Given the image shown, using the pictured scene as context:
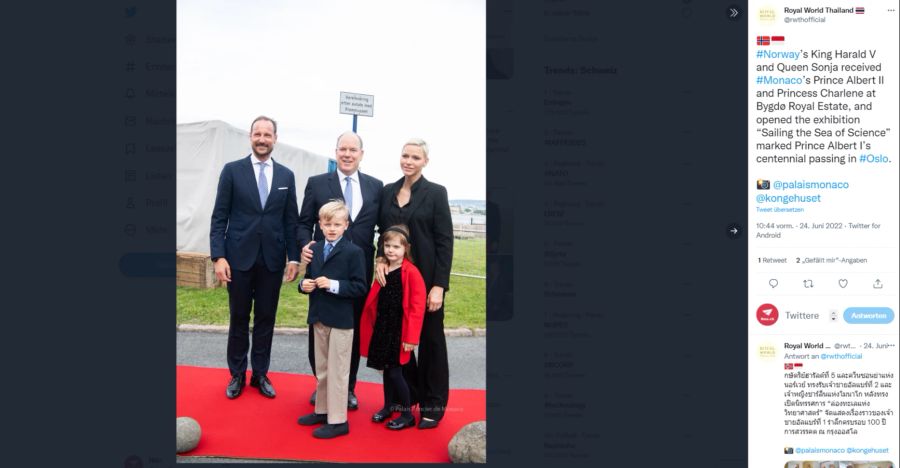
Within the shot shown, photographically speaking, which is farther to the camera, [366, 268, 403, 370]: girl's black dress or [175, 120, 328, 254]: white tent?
[175, 120, 328, 254]: white tent

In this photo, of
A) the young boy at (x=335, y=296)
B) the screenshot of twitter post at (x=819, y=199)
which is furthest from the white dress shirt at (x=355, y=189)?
the screenshot of twitter post at (x=819, y=199)

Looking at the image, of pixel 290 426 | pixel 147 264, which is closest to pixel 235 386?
pixel 290 426

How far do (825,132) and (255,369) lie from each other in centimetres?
356

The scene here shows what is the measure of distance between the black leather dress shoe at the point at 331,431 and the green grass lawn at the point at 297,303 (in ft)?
3.22

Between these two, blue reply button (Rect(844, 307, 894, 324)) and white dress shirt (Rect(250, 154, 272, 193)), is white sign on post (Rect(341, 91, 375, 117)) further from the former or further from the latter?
blue reply button (Rect(844, 307, 894, 324))

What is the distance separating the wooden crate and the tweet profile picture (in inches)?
132

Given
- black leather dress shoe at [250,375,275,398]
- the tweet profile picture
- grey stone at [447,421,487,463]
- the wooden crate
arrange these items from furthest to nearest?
the wooden crate < black leather dress shoe at [250,375,275,398] < grey stone at [447,421,487,463] < the tweet profile picture

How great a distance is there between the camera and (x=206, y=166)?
413cm

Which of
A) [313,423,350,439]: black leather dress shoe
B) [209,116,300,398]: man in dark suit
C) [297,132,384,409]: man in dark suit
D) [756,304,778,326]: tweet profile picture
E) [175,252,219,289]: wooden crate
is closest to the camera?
[756,304,778,326]: tweet profile picture

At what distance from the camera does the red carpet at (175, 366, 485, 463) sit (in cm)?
269

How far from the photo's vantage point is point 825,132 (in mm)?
2252

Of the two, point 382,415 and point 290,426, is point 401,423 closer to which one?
point 382,415

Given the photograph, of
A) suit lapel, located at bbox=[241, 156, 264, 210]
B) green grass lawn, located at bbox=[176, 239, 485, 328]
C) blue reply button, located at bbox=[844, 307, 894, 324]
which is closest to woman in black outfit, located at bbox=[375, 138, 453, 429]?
green grass lawn, located at bbox=[176, 239, 485, 328]

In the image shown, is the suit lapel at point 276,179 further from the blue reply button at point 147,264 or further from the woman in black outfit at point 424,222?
the blue reply button at point 147,264
